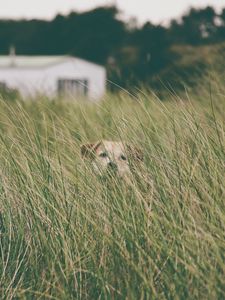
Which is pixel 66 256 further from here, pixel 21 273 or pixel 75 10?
pixel 75 10

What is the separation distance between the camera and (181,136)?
11.6 ft

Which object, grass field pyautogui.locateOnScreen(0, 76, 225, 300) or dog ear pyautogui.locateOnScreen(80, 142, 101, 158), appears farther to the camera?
dog ear pyautogui.locateOnScreen(80, 142, 101, 158)

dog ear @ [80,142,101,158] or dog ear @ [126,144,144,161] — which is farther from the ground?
dog ear @ [126,144,144,161]

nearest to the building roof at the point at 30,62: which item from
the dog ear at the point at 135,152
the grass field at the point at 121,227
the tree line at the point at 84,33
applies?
the tree line at the point at 84,33

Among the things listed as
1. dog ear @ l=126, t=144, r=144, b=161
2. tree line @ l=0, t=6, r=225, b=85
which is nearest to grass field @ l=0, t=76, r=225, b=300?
dog ear @ l=126, t=144, r=144, b=161

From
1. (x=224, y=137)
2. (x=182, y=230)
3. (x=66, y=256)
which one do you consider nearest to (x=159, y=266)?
(x=182, y=230)

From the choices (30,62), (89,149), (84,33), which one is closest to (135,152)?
(89,149)

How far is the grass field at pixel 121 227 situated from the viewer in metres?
2.56

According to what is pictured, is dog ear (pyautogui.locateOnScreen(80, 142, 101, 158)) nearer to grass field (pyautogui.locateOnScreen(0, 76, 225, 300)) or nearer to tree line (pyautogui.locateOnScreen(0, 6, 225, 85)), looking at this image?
grass field (pyautogui.locateOnScreen(0, 76, 225, 300))

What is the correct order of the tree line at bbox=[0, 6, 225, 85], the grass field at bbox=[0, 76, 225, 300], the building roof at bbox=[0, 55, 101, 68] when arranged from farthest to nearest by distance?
the tree line at bbox=[0, 6, 225, 85], the building roof at bbox=[0, 55, 101, 68], the grass field at bbox=[0, 76, 225, 300]

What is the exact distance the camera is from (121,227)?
2.79m

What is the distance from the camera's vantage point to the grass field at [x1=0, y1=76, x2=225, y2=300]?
256cm

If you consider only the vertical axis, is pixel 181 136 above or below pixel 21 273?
above

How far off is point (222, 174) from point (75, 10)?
64.3 metres
